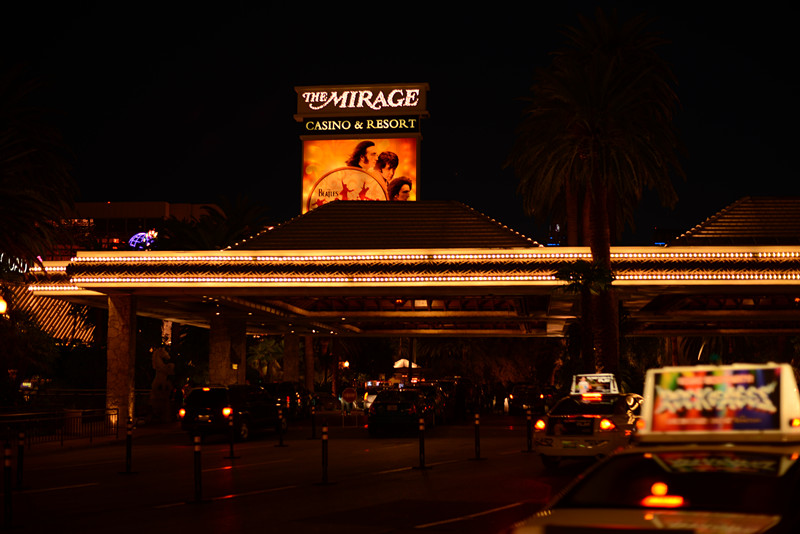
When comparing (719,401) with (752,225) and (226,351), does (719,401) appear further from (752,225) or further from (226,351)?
(226,351)

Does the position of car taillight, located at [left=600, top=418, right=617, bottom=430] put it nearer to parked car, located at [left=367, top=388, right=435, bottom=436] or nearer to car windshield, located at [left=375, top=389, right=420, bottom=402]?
parked car, located at [left=367, top=388, right=435, bottom=436]

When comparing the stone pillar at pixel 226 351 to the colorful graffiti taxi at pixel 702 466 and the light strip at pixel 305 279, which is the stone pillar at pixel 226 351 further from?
the colorful graffiti taxi at pixel 702 466

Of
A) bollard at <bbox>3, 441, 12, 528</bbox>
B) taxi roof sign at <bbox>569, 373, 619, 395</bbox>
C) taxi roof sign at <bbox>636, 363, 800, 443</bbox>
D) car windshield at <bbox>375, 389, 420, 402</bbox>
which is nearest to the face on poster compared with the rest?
car windshield at <bbox>375, 389, 420, 402</bbox>

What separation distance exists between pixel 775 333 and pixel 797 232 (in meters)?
22.3

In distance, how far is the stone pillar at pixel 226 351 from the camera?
45906 millimetres

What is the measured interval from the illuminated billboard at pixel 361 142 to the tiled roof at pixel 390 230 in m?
35.1

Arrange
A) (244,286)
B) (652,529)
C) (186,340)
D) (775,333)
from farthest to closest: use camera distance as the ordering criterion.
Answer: (186,340), (775,333), (244,286), (652,529)

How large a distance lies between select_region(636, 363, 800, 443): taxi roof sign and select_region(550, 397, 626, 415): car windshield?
11.7 meters

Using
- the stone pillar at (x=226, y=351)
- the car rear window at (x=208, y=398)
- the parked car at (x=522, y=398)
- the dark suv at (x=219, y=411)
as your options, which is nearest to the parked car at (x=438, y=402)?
the parked car at (x=522, y=398)

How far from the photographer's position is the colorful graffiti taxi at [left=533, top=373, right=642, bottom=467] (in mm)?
18672

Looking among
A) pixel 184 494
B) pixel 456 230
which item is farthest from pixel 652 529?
pixel 456 230

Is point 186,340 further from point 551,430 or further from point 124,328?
point 551,430

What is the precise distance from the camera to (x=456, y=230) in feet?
122

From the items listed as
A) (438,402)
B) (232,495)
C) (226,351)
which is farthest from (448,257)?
(232,495)
